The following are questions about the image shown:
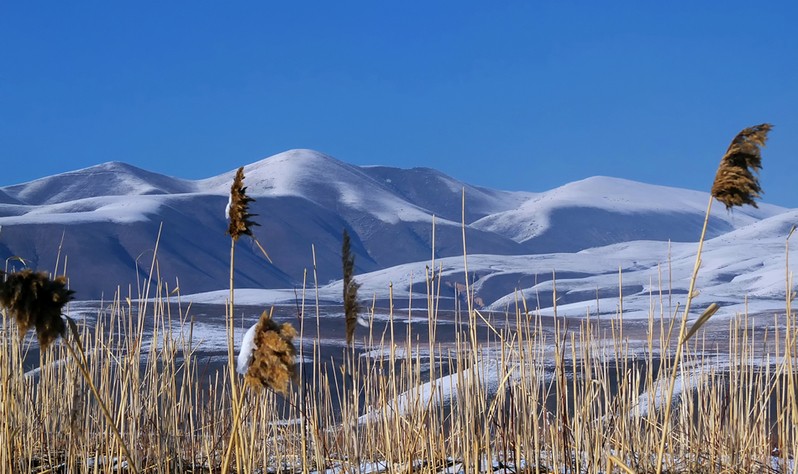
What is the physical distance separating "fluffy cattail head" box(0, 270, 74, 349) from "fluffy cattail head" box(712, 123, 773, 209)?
42.0 inches

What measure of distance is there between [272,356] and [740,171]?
84 cm

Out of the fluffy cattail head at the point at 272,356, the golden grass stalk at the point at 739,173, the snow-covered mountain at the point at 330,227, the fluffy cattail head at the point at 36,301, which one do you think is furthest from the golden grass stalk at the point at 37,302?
the snow-covered mountain at the point at 330,227

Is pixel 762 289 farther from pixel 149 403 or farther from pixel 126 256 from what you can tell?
pixel 126 256

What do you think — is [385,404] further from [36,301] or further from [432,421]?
[36,301]

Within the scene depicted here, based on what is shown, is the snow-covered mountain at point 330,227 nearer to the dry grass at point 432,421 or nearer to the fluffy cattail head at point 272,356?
the dry grass at point 432,421

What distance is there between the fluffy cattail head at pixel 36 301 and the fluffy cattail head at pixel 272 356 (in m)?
0.32

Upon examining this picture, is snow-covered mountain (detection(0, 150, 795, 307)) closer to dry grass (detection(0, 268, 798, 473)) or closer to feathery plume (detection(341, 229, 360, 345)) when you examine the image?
dry grass (detection(0, 268, 798, 473))

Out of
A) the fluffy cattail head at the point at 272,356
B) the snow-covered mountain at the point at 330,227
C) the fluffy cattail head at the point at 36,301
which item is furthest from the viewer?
the snow-covered mountain at the point at 330,227

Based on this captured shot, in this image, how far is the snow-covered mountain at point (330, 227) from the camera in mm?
46000

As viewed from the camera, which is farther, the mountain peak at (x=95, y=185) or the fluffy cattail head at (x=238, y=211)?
the mountain peak at (x=95, y=185)

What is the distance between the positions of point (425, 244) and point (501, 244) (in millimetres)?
9307

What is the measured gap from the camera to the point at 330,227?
2884 inches

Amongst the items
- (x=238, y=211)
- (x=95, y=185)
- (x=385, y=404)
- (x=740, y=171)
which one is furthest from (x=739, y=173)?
(x=95, y=185)

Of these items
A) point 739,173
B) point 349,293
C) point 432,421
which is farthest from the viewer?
point 432,421
